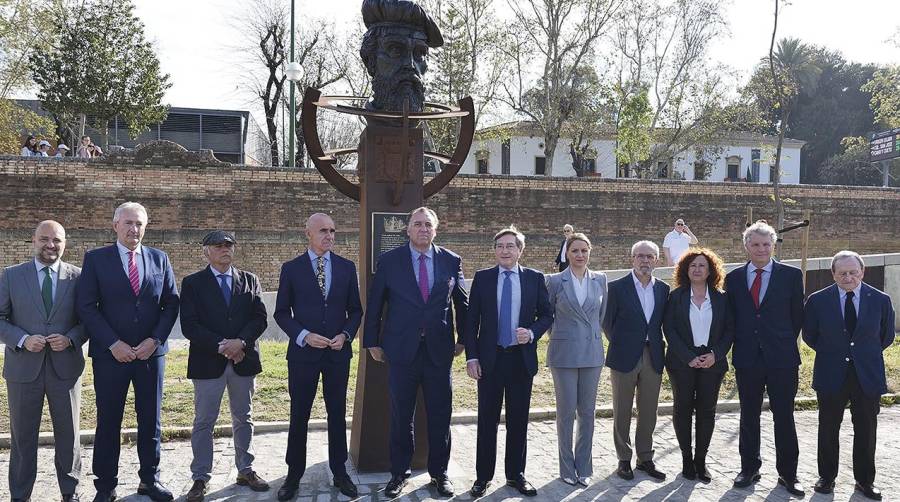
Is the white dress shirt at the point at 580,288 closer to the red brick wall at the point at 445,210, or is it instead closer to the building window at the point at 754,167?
the red brick wall at the point at 445,210

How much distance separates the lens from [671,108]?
30.5 m

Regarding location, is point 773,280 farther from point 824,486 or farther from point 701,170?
point 701,170

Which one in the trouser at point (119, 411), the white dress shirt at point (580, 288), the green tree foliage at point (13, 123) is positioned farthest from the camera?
the green tree foliage at point (13, 123)

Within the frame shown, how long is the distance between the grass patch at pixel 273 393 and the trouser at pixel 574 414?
2068mm

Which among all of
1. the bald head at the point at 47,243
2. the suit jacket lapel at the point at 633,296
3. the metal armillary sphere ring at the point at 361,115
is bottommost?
the suit jacket lapel at the point at 633,296

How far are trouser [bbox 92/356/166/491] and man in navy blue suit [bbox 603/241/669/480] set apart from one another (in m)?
3.28

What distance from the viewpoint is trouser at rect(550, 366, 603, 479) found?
4.98 meters

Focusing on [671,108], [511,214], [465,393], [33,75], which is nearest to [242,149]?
[33,75]

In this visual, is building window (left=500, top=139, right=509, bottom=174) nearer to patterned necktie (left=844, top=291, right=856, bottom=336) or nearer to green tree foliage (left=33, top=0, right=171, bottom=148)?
green tree foliage (left=33, top=0, right=171, bottom=148)

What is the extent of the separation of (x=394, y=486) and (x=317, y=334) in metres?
1.18

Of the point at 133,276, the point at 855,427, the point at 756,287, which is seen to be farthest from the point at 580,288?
the point at 133,276

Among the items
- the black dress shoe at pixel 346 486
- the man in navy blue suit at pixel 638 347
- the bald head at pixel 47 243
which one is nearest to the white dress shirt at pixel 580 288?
the man in navy blue suit at pixel 638 347

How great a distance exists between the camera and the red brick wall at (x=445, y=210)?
17156 mm

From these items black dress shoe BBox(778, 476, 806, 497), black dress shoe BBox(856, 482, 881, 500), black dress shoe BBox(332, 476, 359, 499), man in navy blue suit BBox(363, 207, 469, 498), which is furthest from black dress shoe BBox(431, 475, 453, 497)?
black dress shoe BBox(856, 482, 881, 500)
